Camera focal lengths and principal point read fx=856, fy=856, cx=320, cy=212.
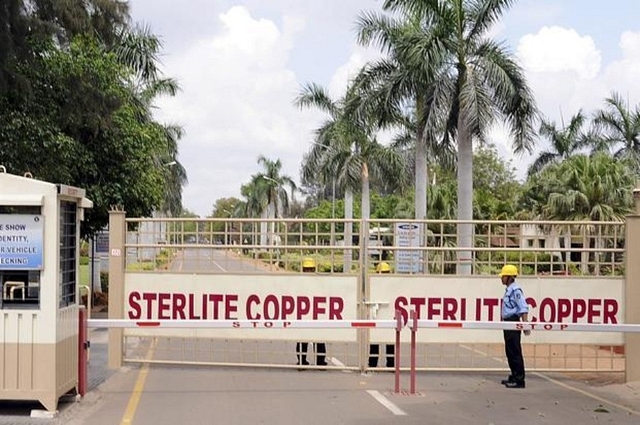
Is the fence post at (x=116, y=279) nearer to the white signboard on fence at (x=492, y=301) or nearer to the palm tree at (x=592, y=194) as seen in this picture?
the white signboard on fence at (x=492, y=301)

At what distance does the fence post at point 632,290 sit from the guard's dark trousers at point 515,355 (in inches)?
69.7

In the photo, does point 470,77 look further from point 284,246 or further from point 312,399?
point 312,399

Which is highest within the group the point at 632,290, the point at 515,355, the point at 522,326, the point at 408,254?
the point at 408,254

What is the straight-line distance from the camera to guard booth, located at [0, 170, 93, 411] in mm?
9422

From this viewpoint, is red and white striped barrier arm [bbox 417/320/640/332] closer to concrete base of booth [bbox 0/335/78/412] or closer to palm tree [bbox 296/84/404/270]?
concrete base of booth [bbox 0/335/78/412]

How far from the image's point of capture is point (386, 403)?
10664 millimetres

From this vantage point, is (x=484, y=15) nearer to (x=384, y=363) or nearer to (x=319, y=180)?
(x=384, y=363)

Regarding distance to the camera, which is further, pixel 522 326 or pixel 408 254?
pixel 408 254

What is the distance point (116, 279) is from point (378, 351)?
4.22 meters

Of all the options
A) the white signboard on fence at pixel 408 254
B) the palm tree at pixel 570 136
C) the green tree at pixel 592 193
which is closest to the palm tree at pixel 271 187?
the palm tree at pixel 570 136

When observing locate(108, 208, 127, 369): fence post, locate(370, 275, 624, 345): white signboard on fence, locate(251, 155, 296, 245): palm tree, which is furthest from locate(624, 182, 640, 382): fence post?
locate(251, 155, 296, 245): palm tree

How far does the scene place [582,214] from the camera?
107ft

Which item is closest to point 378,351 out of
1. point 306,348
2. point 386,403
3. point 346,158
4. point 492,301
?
point 306,348

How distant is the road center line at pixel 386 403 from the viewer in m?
10.1
